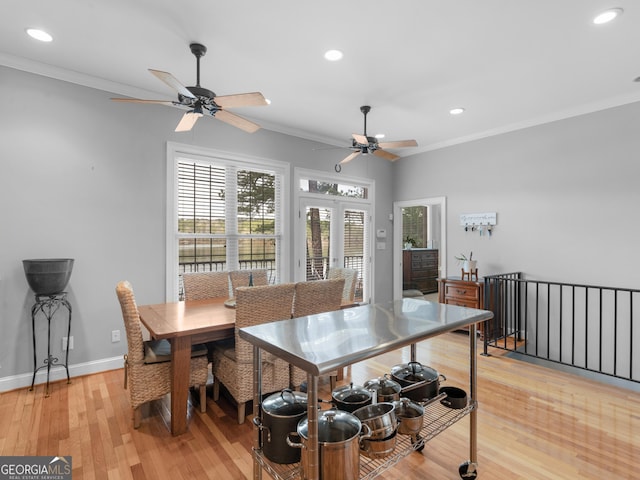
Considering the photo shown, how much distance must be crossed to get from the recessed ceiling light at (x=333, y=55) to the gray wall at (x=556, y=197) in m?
3.04

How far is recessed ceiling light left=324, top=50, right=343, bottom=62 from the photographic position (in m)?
2.89

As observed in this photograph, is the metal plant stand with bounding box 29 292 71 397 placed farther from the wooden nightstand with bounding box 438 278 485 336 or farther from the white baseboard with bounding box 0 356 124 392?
the wooden nightstand with bounding box 438 278 485 336

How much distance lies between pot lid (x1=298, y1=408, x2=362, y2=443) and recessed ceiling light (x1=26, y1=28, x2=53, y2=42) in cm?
339

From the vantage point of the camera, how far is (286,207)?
15.8 ft

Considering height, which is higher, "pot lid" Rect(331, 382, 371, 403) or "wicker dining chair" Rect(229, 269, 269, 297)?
"wicker dining chair" Rect(229, 269, 269, 297)

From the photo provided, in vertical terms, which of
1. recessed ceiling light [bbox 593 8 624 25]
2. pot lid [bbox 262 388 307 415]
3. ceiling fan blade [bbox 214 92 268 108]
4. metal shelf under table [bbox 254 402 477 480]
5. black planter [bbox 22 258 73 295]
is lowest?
metal shelf under table [bbox 254 402 477 480]

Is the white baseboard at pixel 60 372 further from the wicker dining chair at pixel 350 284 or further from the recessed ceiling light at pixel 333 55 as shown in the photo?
the recessed ceiling light at pixel 333 55

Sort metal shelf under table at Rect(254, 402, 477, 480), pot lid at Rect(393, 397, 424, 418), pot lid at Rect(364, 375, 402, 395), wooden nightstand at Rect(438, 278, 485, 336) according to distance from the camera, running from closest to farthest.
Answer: metal shelf under table at Rect(254, 402, 477, 480), pot lid at Rect(393, 397, 424, 418), pot lid at Rect(364, 375, 402, 395), wooden nightstand at Rect(438, 278, 485, 336)

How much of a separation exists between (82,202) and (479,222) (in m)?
5.02

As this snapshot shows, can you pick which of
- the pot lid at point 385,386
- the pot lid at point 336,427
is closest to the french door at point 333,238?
the pot lid at point 385,386

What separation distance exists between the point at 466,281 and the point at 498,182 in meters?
1.51

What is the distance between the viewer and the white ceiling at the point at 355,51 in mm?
2367

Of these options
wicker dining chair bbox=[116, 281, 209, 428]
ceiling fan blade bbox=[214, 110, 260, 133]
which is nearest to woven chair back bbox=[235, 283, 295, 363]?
wicker dining chair bbox=[116, 281, 209, 428]

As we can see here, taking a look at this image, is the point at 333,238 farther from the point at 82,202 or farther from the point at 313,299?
the point at 82,202
